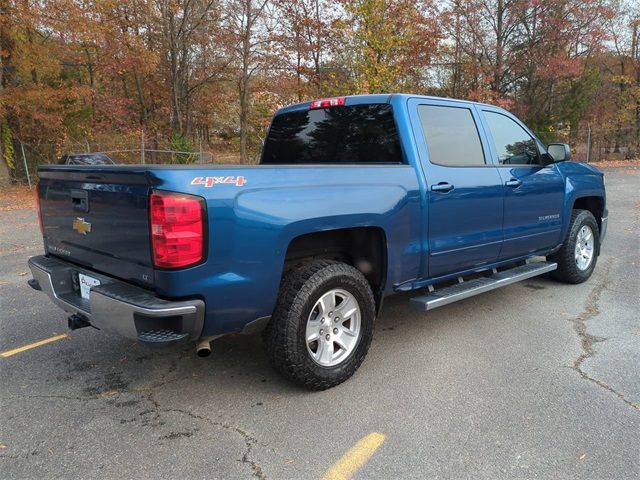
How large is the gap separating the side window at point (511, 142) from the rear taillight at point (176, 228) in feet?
10.3

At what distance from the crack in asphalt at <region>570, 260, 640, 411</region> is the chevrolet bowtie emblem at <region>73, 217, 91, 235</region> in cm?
349

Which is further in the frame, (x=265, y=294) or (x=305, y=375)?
(x=305, y=375)

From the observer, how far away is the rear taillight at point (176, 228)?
258 cm

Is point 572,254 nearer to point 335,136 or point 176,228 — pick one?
point 335,136

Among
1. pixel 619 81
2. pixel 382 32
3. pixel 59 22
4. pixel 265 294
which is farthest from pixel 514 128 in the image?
pixel 619 81

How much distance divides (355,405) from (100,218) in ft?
6.41

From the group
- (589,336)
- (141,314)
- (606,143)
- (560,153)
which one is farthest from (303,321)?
(606,143)

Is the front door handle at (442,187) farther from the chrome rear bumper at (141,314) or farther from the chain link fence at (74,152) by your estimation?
the chain link fence at (74,152)

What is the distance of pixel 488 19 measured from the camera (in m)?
25.3

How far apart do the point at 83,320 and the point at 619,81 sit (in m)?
34.1

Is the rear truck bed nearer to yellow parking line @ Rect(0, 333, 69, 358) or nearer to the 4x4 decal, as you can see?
the 4x4 decal

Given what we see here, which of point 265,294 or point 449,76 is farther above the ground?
point 449,76

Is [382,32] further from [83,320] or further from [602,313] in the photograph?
[83,320]

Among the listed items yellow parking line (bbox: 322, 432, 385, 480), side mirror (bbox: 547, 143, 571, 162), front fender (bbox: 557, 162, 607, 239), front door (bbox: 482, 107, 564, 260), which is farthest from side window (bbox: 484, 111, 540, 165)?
yellow parking line (bbox: 322, 432, 385, 480)
